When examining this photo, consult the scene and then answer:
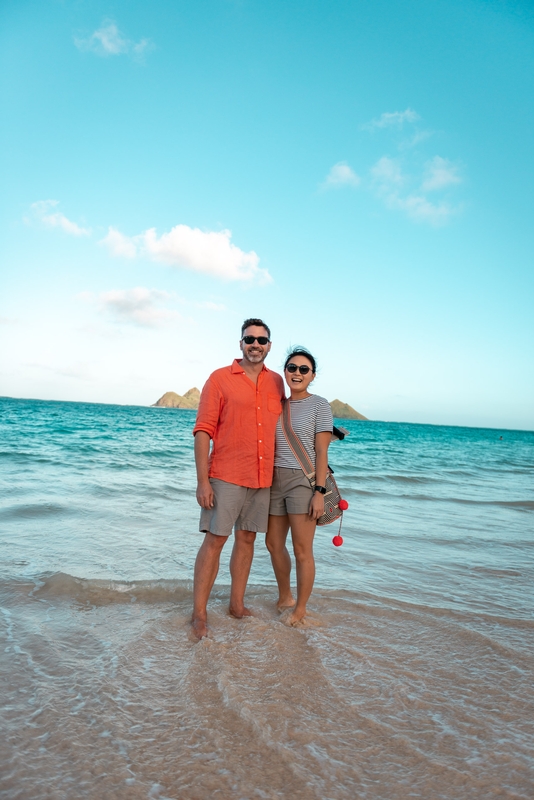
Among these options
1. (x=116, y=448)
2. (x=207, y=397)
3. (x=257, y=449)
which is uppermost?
(x=207, y=397)

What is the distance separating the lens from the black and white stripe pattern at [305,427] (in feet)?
13.6

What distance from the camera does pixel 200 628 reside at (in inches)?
149

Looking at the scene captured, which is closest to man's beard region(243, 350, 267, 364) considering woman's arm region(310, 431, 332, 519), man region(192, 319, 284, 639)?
man region(192, 319, 284, 639)

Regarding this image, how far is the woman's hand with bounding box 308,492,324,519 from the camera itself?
4.06m

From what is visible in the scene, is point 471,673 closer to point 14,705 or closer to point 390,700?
point 390,700

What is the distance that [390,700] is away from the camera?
288cm

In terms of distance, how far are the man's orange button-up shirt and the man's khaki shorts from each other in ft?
0.29

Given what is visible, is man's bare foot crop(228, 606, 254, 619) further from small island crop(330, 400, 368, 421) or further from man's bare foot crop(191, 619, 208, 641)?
small island crop(330, 400, 368, 421)

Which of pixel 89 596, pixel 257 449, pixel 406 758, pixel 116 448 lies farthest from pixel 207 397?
pixel 116 448

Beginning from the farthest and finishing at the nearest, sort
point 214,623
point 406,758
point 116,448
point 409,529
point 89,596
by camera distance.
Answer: point 116,448, point 409,529, point 89,596, point 214,623, point 406,758

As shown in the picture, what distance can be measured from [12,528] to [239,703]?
15.6ft

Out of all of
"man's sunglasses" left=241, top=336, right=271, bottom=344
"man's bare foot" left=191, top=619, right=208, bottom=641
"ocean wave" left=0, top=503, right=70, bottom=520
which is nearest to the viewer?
"man's bare foot" left=191, top=619, right=208, bottom=641

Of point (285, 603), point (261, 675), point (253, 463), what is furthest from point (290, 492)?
point (261, 675)

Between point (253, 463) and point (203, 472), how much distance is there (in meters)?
0.40
